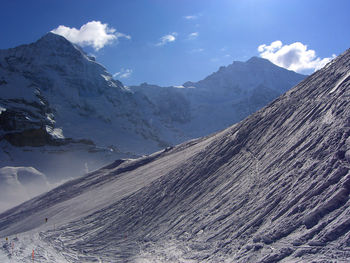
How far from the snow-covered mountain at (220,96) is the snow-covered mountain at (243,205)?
3591 inches

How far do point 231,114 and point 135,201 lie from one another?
128 m

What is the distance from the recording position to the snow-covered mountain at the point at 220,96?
138250mm

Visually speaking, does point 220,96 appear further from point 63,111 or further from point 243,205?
point 243,205

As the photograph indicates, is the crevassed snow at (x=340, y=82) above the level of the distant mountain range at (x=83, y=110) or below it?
below

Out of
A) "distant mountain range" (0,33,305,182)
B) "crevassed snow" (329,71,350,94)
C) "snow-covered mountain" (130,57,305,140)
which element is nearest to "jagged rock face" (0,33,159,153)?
"distant mountain range" (0,33,305,182)

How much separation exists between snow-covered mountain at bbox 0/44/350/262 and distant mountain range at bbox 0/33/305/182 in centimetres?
4362

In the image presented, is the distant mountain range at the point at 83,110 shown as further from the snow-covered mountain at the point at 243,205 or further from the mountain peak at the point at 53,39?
the snow-covered mountain at the point at 243,205

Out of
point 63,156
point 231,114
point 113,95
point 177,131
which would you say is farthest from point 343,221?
point 231,114

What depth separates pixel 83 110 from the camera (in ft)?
307

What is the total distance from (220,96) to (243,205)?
510 feet

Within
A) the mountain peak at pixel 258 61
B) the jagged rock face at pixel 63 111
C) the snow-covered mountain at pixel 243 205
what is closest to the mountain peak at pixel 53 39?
the jagged rock face at pixel 63 111

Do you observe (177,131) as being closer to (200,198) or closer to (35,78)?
(35,78)

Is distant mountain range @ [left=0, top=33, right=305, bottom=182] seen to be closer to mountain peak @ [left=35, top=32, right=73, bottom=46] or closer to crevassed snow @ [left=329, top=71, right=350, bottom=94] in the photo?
mountain peak @ [left=35, top=32, right=73, bottom=46]

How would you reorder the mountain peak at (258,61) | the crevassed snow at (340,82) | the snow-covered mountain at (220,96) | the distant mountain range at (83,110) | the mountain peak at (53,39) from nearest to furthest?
the crevassed snow at (340,82) < the distant mountain range at (83,110) < the mountain peak at (53,39) < the snow-covered mountain at (220,96) < the mountain peak at (258,61)
